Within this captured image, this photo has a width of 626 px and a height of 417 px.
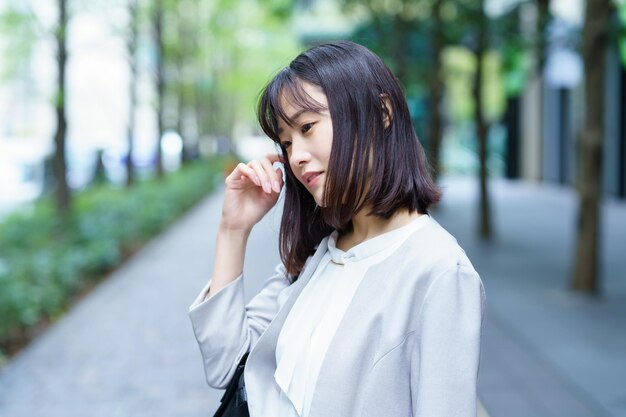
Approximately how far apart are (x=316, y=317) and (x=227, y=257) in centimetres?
31

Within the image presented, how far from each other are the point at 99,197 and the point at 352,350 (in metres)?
13.7

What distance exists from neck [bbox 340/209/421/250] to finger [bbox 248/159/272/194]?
7.7 inches

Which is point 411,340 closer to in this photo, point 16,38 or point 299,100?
point 299,100

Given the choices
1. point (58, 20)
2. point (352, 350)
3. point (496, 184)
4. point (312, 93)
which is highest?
point (58, 20)

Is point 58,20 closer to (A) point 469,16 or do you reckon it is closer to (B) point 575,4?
(A) point 469,16

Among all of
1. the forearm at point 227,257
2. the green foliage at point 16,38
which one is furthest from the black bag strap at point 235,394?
the green foliage at point 16,38

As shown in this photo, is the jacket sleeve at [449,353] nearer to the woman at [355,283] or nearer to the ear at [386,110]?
the woman at [355,283]

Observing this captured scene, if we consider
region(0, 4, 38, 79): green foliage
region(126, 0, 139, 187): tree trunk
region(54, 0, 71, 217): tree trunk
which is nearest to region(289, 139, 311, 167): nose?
region(0, 4, 38, 79): green foliage

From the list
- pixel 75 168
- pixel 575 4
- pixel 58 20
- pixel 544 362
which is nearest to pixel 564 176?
pixel 575 4

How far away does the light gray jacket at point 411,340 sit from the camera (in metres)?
1.40

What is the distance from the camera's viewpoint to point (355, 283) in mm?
1564

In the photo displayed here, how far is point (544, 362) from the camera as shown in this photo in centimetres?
588

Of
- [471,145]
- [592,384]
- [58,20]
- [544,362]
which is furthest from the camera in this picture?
[471,145]

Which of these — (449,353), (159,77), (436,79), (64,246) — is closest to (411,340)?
(449,353)
